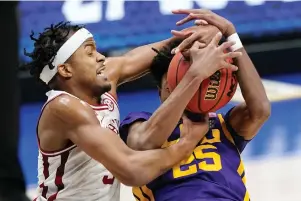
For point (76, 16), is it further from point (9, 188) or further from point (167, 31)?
point (9, 188)

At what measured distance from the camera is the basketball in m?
2.79

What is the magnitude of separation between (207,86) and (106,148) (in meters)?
0.46

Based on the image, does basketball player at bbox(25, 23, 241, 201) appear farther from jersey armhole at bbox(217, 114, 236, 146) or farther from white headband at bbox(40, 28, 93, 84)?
jersey armhole at bbox(217, 114, 236, 146)

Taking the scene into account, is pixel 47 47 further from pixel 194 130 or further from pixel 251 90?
pixel 251 90

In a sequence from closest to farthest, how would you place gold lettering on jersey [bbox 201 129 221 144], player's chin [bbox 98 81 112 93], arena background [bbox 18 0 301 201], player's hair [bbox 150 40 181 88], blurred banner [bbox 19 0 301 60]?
player's chin [bbox 98 81 112 93], gold lettering on jersey [bbox 201 129 221 144], player's hair [bbox 150 40 181 88], arena background [bbox 18 0 301 201], blurred banner [bbox 19 0 301 60]

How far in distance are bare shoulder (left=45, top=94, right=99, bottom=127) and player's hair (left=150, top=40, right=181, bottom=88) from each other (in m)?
0.45

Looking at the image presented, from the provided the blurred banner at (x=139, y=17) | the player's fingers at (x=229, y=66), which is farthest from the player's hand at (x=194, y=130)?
the blurred banner at (x=139, y=17)

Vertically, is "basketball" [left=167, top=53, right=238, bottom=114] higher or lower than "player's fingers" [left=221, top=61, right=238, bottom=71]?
lower

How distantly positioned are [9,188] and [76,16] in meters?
4.67

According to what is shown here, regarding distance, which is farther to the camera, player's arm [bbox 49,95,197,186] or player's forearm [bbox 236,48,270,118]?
player's forearm [bbox 236,48,270,118]

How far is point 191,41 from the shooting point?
2.81 metres

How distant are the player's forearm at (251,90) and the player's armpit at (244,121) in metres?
0.02

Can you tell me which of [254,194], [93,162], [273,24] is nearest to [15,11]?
[93,162]

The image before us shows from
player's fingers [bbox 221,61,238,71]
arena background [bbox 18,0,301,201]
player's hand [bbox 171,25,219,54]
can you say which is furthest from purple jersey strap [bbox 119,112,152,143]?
arena background [bbox 18,0,301,201]
